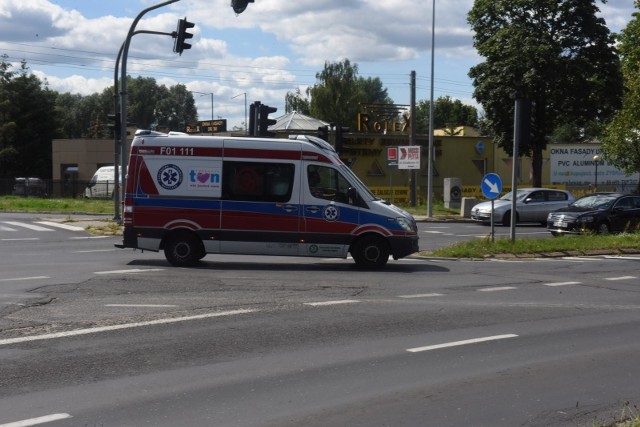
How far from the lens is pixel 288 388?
7383 millimetres

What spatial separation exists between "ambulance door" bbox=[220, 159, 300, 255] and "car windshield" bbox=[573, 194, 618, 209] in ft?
45.6

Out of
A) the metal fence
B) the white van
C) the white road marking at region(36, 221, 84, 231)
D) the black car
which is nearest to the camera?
the black car

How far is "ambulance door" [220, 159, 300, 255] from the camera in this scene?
1655 cm

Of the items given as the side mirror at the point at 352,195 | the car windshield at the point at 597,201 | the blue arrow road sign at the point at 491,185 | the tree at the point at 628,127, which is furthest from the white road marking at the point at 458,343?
the tree at the point at 628,127

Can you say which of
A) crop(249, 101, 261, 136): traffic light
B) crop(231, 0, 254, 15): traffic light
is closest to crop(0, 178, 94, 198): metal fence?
crop(249, 101, 261, 136): traffic light

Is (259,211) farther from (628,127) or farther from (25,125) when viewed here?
(25,125)

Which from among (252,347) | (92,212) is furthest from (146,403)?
(92,212)

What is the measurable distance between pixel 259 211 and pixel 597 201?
1478 centimetres

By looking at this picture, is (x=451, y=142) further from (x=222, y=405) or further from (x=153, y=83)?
(x=153, y=83)

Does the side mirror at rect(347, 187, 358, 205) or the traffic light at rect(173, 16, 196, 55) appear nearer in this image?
the side mirror at rect(347, 187, 358, 205)

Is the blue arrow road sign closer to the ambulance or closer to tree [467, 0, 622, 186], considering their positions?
the ambulance

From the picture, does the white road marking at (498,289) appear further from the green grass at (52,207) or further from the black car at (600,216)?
the green grass at (52,207)

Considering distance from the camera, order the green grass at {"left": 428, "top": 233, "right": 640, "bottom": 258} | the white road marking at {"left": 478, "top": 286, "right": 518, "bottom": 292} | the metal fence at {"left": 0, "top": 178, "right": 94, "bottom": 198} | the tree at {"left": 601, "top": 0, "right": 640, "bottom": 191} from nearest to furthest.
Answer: the white road marking at {"left": 478, "top": 286, "right": 518, "bottom": 292}
the green grass at {"left": 428, "top": 233, "right": 640, "bottom": 258}
the tree at {"left": 601, "top": 0, "right": 640, "bottom": 191}
the metal fence at {"left": 0, "top": 178, "right": 94, "bottom": 198}

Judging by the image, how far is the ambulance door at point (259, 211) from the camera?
16.5 metres
